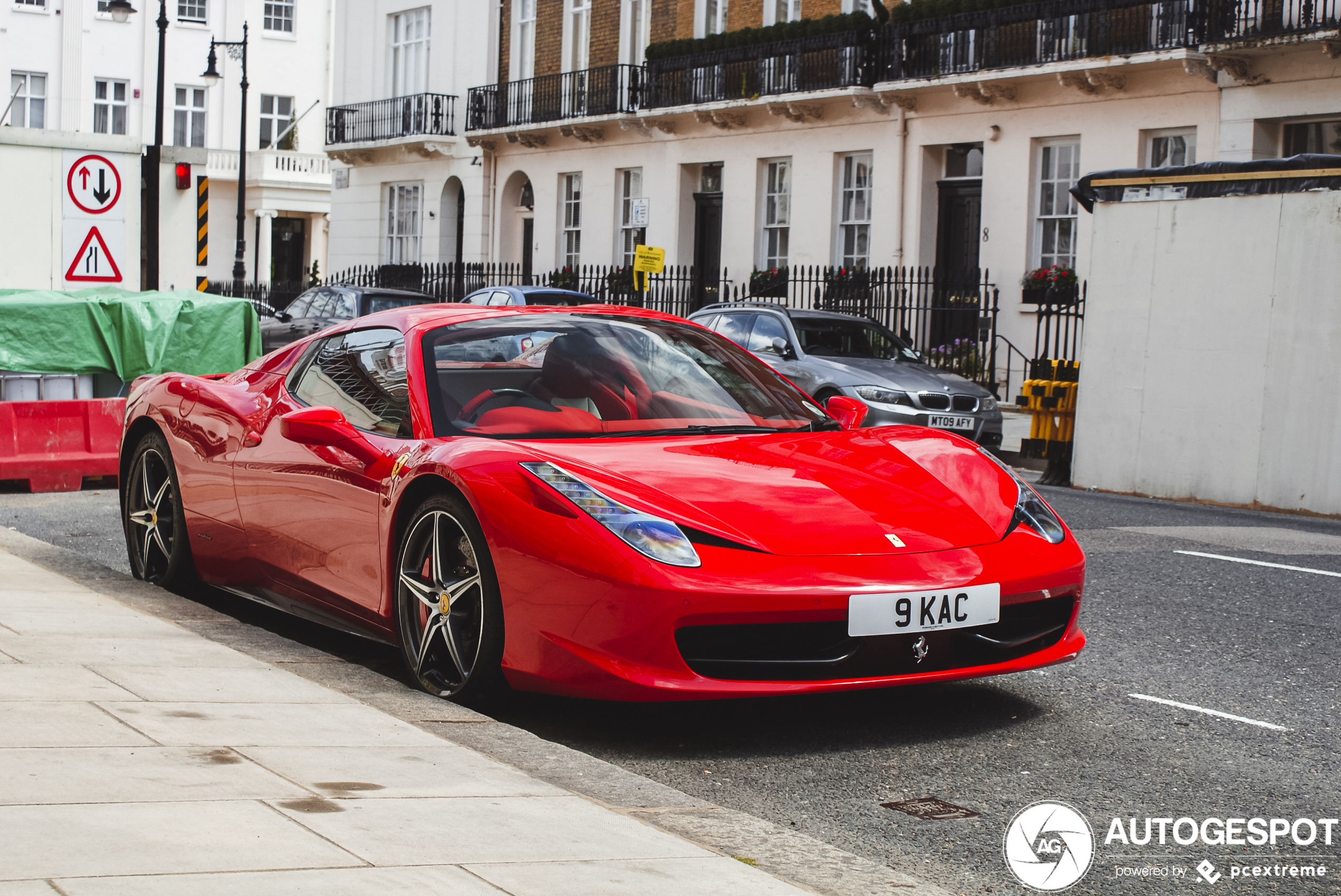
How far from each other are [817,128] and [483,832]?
26543mm

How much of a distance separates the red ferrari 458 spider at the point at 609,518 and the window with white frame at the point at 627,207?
27.4m

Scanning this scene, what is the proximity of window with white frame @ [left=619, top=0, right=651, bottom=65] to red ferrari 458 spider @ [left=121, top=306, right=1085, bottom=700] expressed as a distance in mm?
27826

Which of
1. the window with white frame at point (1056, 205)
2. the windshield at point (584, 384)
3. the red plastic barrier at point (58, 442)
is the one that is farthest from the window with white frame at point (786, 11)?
the windshield at point (584, 384)

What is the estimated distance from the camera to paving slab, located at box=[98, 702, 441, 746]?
434 centimetres

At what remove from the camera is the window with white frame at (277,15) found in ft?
196

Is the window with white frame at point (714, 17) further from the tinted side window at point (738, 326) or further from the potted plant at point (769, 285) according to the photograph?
the tinted side window at point (738, 326)

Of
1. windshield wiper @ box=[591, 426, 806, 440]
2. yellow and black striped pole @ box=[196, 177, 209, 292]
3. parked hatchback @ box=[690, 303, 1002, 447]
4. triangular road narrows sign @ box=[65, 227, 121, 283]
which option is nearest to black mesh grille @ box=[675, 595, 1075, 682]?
windshield wiper @ box=[591, 426, 806, 440]

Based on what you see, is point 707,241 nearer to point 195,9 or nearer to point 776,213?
Answer: point 776,213

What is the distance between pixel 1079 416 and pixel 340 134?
31672 mm

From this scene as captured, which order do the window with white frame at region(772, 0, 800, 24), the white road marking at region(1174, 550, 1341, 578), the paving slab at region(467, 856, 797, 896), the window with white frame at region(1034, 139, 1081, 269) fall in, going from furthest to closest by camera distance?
the window with white frame at region(772, 0, 800, 24), the window with white frame at region(1034, 139, 1081, 269), the white road marking at region(1174, 550, 1341, 578), the paving slab at region(467, 856, 797, 896)

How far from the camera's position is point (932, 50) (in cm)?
2628

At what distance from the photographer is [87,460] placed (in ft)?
38.9

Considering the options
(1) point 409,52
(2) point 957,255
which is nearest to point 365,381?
(2) point 957,255

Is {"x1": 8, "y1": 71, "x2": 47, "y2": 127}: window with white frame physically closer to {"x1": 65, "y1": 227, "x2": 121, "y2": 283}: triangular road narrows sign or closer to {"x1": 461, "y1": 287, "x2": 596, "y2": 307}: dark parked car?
{"x1": 461, "y1": 287, "x2": 596, "y2": 307}: dark parked car
